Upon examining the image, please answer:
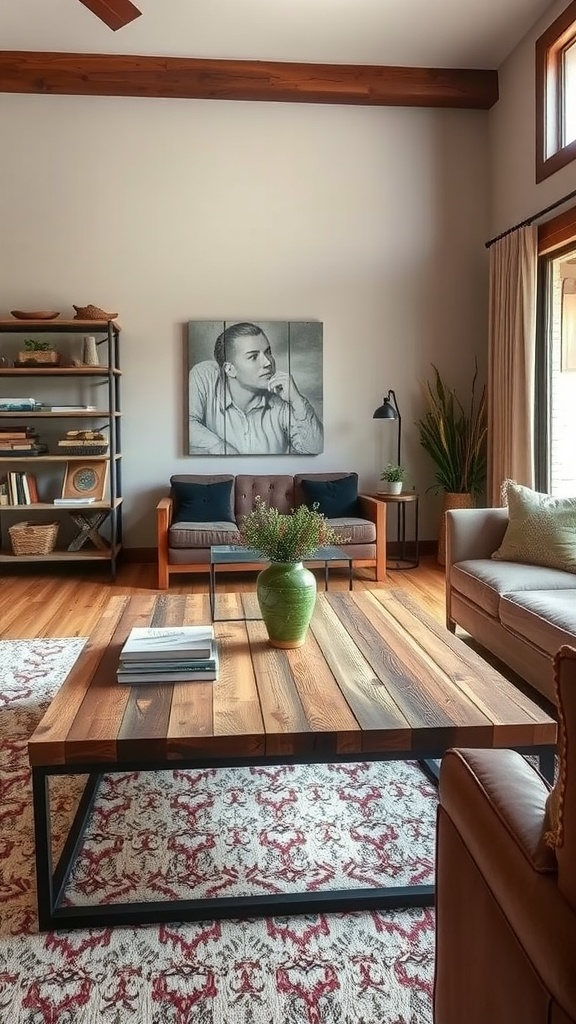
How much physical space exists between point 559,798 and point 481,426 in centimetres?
529

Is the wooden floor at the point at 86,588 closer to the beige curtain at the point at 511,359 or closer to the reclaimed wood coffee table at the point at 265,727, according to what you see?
the beige curtain at the point at 511,359

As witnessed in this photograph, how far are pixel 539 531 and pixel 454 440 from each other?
2.52 metres

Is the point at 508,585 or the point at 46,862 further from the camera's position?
the point at 508,585

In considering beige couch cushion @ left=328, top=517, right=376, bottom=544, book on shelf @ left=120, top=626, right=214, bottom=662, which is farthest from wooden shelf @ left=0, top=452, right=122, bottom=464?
book on shelf @ left=120, top=626, right=214, bottom=662

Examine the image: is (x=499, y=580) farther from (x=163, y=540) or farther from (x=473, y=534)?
(x=163, y=540)

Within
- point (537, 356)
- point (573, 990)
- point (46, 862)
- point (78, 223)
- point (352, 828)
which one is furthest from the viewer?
point (78, 223)

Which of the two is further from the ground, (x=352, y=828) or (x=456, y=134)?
(x=456, y=134)

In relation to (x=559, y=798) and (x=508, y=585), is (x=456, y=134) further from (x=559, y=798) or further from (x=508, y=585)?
(x=559, y=798)

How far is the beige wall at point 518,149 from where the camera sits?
4914mm

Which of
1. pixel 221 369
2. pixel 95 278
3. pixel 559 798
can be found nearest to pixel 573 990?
pixel 559 798

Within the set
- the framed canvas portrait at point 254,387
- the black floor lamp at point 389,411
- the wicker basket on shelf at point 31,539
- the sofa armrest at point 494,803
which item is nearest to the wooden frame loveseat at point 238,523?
the framed canvas portrait at point 254,387

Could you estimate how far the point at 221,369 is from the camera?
19.2 feet

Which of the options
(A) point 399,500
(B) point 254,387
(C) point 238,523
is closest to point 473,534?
(A) point 399,500

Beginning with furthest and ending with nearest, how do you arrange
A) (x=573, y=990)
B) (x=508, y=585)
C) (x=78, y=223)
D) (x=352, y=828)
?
(x=78, y=223), (x=508, y=585), (x=352, y=828), (x=573, y=990)
